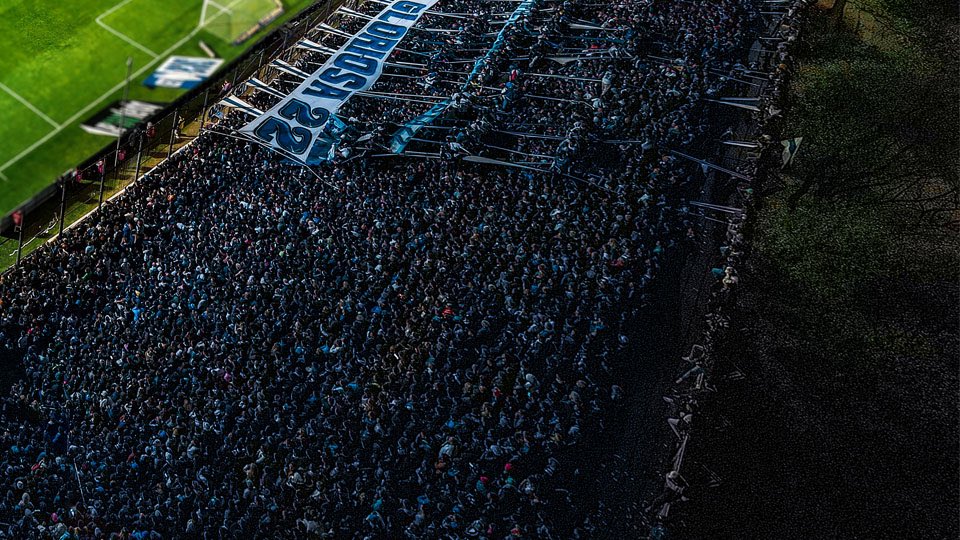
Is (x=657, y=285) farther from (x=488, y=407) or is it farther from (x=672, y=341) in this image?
(x=488, y=407)

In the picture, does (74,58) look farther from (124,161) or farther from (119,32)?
(124,161)

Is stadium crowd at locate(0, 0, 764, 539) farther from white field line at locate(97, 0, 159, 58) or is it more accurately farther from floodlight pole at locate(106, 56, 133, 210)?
white field line at locate(97, 0, 159, 58)

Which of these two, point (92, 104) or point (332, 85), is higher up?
point (332, 85)

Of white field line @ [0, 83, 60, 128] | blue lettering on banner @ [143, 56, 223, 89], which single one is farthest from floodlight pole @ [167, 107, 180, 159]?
white field line @ [0, 83, 60, 128]

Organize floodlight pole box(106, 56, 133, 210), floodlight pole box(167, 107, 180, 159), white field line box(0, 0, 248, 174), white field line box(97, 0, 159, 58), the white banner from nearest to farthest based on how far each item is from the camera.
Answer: floodlight pole box(106, 56, 133, 210)
white field line box(0, 0, 248, 174)
floodlight pole box(167, 107, 180, 159)
the white banner
white field line box(97, 0, 159, 58)

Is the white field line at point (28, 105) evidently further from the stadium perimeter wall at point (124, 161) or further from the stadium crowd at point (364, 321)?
the stadium crowd at point (364, 321)

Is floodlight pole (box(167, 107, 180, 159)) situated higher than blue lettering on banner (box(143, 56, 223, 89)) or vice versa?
blue lettering on banner (box(143, 56, 223, 89))

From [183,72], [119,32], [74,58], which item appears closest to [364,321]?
[183,72]
